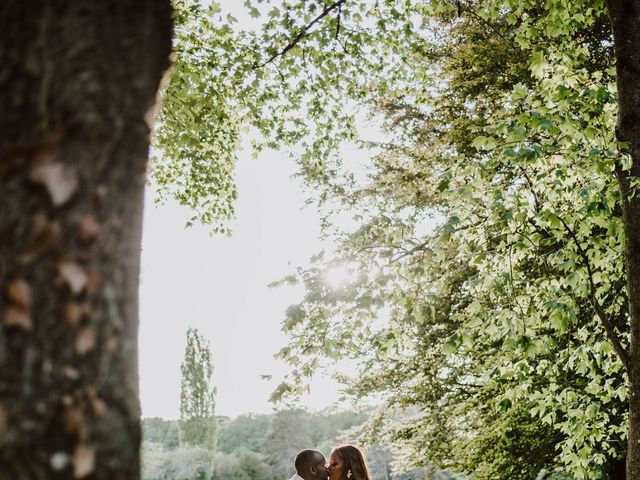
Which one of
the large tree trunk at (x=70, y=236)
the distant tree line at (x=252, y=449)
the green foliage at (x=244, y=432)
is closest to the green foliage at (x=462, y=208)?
the large tree trunk at (x=70, y=236)

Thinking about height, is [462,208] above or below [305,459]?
above

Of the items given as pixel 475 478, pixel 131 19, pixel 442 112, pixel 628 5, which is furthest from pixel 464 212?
pixel 475 478

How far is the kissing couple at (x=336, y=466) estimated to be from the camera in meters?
5.43

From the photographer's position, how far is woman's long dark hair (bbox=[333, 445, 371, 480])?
541 centimetres

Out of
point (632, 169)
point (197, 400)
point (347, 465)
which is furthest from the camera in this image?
point (197, 400)

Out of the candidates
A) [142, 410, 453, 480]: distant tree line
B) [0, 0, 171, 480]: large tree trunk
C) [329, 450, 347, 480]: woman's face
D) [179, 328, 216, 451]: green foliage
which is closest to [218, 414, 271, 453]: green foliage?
[142, 410, 453, 480]: distant tree line

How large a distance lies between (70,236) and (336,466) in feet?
16.9

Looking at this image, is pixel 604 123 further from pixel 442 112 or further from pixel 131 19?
pixel 442 112

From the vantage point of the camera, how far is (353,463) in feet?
17.8

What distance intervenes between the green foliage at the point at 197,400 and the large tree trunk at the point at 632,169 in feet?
173

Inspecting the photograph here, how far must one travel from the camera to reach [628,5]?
4000mm

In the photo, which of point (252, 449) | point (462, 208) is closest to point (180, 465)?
point (252, 449)

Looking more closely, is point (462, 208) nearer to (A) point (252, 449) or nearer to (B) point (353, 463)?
(B) point (353, 463)

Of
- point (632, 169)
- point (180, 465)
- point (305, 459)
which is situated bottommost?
point (180, 465)
